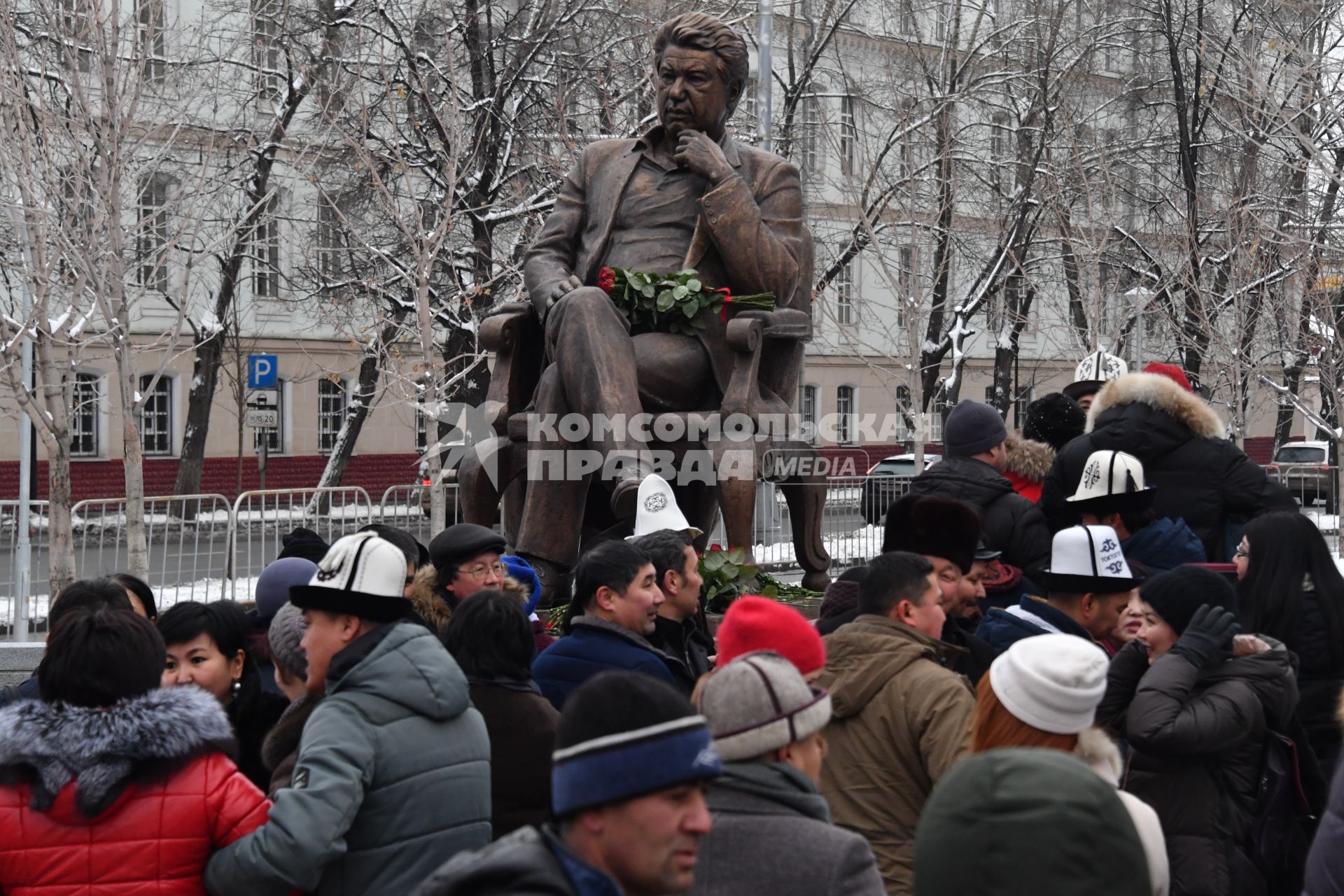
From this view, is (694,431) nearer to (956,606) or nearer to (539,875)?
(956,606)

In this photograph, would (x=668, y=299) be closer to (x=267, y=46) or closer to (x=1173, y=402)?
(x=1173, y=402)

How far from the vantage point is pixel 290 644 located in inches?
177

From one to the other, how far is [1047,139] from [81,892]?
26872 mm

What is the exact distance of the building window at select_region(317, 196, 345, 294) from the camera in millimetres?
26078

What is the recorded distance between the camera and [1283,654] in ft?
15.0

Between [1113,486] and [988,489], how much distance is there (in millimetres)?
475

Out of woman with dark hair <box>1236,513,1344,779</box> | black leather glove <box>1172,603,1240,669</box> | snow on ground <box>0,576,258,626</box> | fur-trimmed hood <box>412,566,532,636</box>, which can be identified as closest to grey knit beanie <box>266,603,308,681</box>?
fur-trimmed hood <box>412,566,532,636</box>

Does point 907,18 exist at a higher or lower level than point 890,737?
higher

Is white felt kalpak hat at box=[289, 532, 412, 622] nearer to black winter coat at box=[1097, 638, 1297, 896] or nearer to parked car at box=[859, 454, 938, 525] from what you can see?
black winter coat at box=[1097, 638, 1297, 896]

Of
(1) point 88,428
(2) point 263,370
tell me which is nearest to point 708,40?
(2) point 263,370

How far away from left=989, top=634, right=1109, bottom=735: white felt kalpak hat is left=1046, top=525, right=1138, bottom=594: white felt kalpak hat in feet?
6.23

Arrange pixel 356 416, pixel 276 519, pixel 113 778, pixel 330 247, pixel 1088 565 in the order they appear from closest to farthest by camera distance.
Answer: pixel 113 778 < pixel 1088 565 < pixel 276 519 < pixel 330 247 < pixel 356 416

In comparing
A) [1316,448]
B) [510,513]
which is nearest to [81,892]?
[510,513]

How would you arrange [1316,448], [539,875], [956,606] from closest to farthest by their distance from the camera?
[539,875] < [956,606] < [1316,448]
